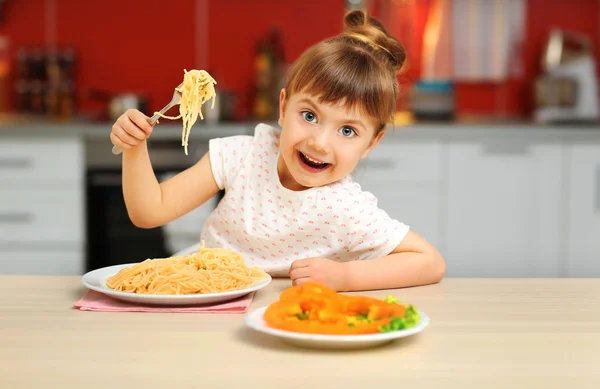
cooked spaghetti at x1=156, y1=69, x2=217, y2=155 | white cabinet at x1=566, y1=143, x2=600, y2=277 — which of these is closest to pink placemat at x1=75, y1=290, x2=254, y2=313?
cooked spaghetti at x1=156, y1=69, x2=217, y2=155

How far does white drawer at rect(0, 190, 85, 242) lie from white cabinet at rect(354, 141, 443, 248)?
1.11 meters

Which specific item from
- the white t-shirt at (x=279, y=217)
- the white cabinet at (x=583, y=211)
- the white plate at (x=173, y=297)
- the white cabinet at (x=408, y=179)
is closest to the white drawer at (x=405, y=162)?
the white cabinet at (x=408, y=179)

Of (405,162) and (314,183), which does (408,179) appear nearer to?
(405,162)

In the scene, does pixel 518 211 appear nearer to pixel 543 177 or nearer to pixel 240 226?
pixel 543 177

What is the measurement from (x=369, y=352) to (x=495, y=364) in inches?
5.2

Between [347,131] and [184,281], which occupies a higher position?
[347,131]

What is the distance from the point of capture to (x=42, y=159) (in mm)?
3123

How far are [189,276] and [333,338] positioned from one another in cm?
32

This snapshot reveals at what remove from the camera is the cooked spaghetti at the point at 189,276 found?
108 centimetres

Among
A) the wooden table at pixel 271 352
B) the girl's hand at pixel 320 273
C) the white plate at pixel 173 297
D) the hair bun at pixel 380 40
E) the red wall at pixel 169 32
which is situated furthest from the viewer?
the red wall at pixel 169 32

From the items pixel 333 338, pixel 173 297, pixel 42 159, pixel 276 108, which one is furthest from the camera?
pixel 276 108

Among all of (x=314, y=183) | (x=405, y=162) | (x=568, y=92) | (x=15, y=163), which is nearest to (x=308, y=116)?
(x=314, y=183)

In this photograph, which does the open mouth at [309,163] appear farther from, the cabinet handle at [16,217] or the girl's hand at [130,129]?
Answer: the cabinet handle at [16,217]

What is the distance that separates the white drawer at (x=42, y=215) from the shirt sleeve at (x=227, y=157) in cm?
169
